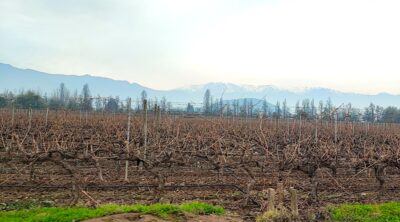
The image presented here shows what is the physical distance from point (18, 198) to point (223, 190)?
→ 4.50 meters

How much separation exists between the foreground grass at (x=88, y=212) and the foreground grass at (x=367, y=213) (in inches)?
87.2

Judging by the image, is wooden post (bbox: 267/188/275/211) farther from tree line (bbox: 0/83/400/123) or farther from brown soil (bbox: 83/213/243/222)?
tree line (bbox: 0/83/400/123)

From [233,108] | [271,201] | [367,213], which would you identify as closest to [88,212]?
[271,201]

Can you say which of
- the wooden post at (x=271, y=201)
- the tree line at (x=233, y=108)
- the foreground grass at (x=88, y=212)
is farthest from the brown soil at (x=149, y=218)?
the tree line at (x=233, y=108)

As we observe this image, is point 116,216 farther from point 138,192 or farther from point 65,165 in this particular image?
point 138,192

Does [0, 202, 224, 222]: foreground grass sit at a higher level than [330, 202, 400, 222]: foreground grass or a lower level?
higher

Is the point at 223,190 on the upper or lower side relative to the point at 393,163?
lower

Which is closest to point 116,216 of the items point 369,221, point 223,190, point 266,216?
point 266,216

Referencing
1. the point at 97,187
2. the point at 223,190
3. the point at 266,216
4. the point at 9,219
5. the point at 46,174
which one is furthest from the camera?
the point at 46,174

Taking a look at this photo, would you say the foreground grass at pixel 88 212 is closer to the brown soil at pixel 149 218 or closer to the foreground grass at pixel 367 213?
the brown soil at pixel 149 218

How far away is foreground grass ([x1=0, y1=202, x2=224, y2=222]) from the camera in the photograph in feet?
21.1

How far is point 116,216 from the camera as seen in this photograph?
6.51 m

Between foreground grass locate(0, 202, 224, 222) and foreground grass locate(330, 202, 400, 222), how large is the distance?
7.26ft

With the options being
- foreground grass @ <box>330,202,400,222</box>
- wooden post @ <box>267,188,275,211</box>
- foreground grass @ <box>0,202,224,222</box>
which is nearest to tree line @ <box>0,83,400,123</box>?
foreground grass @ <box>330,202,400,222</box>
